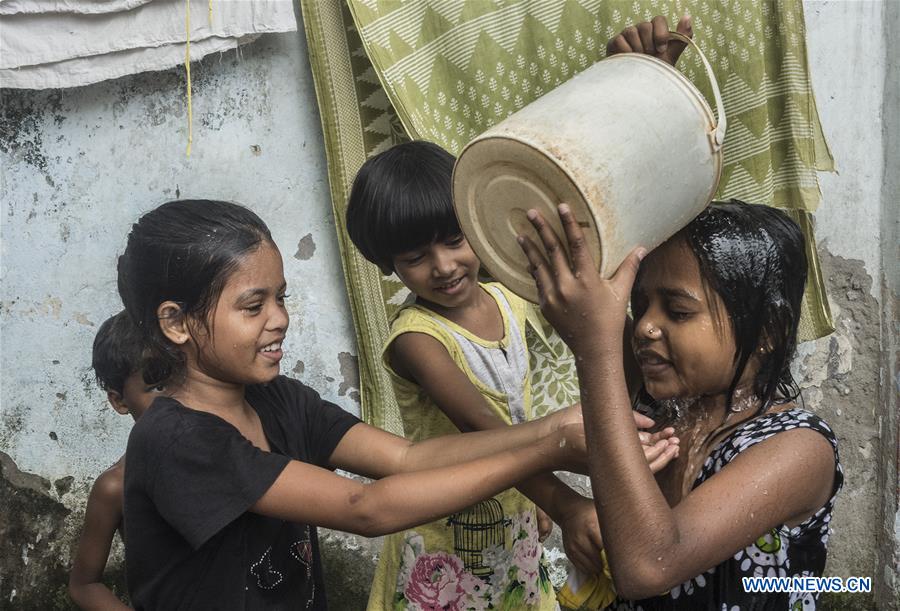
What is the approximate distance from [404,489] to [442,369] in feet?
1.59

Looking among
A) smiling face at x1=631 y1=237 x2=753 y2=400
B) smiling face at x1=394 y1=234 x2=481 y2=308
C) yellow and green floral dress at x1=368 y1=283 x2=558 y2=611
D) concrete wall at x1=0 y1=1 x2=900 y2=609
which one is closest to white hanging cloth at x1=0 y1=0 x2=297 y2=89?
concrete wall at x1=0 y1=1 x2=900 y2=609

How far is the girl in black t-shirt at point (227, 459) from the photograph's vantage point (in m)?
1.72

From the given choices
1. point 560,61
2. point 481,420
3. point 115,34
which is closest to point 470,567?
point 481,420

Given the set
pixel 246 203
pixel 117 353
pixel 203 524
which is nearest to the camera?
pixel 203 524

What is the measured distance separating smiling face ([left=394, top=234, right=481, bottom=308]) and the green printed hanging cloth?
713 millimetres

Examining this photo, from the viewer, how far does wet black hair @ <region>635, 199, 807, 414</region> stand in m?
1.74

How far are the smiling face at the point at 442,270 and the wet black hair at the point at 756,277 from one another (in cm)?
68

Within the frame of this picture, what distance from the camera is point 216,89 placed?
136 inches

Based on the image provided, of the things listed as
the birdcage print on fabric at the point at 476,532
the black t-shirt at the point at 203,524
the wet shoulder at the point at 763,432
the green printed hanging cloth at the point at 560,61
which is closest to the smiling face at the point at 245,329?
the black t-shirt at the point at 203,524

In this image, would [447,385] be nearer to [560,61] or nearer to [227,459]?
[227,459]

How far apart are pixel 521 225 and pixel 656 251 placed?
30 centimetres

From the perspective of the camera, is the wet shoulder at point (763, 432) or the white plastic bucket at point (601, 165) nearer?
the white plastic bucket at point (601, 165)

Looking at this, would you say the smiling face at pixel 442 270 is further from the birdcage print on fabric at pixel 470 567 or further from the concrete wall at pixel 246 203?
the concrete wall at pixel 246 203

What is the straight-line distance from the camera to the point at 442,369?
225 centimetres
